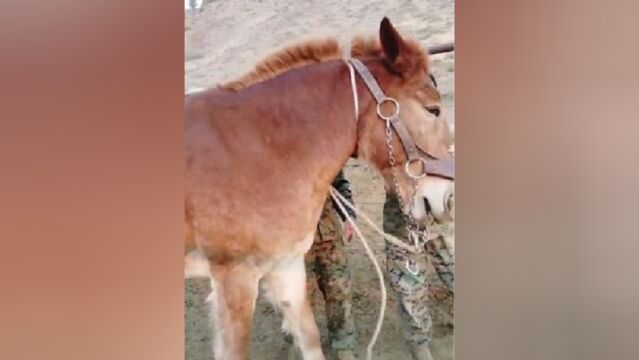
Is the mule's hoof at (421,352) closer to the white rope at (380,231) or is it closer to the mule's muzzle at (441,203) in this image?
the white rope at (380,231)

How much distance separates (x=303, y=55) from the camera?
1.84 metres

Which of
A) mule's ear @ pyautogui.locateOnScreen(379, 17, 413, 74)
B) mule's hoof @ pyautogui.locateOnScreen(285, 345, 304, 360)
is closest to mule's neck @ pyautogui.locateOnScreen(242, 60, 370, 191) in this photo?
mule's ear @ pyautogui.locateOnScreen(379, 17, 413, 74)

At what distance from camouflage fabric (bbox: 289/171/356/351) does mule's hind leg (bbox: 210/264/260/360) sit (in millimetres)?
211

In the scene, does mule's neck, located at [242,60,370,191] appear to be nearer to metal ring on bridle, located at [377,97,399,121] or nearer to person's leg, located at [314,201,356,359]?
metal ring on bridle, located at [377,97,399,121]

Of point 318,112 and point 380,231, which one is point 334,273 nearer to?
point 380,231

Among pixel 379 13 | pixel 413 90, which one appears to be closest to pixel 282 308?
A: pixel 413 90

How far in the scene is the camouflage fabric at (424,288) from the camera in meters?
1.73

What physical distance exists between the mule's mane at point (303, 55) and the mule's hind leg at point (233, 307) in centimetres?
64

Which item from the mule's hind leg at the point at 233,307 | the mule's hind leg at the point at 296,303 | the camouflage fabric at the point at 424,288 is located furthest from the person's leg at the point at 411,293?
the mule's hind leg at the point at 233,307
